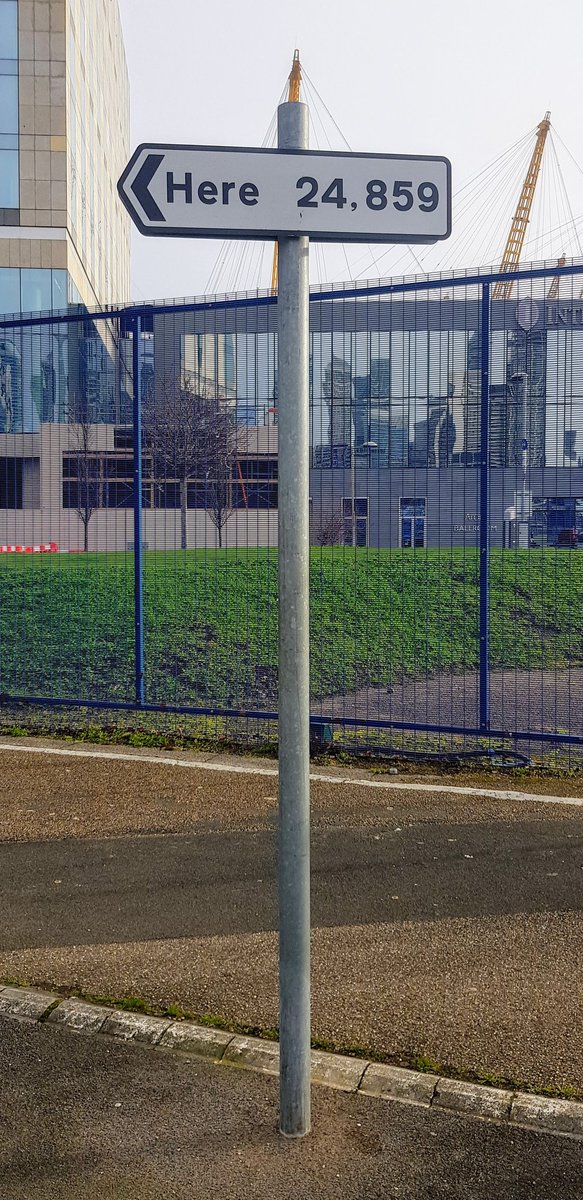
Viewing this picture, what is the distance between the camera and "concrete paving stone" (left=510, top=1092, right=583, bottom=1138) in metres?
3.32

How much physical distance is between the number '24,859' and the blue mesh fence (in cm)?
374

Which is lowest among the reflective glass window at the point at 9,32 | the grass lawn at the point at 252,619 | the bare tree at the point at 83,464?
the grass lawn at the point at 252,619

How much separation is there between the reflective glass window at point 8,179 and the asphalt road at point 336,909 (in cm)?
3951

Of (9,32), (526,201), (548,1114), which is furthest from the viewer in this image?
(526,201)

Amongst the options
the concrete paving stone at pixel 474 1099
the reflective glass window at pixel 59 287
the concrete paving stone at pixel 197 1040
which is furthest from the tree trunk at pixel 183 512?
the reflective glass window at pixel 59 287

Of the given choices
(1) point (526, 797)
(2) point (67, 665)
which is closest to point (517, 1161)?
(1) point (526, 797)

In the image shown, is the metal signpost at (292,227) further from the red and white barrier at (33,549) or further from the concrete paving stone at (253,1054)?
the red and white barrier at (33,549)

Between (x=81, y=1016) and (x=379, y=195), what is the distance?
292 centimetres

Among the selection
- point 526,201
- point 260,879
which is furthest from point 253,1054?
point 526,201

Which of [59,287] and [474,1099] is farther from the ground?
[59,287]

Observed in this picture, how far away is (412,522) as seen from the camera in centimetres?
772

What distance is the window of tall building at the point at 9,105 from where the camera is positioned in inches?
1654

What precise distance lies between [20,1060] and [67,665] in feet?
18.4

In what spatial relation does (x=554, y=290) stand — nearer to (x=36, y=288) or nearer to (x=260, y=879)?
(x=260, y=879)
